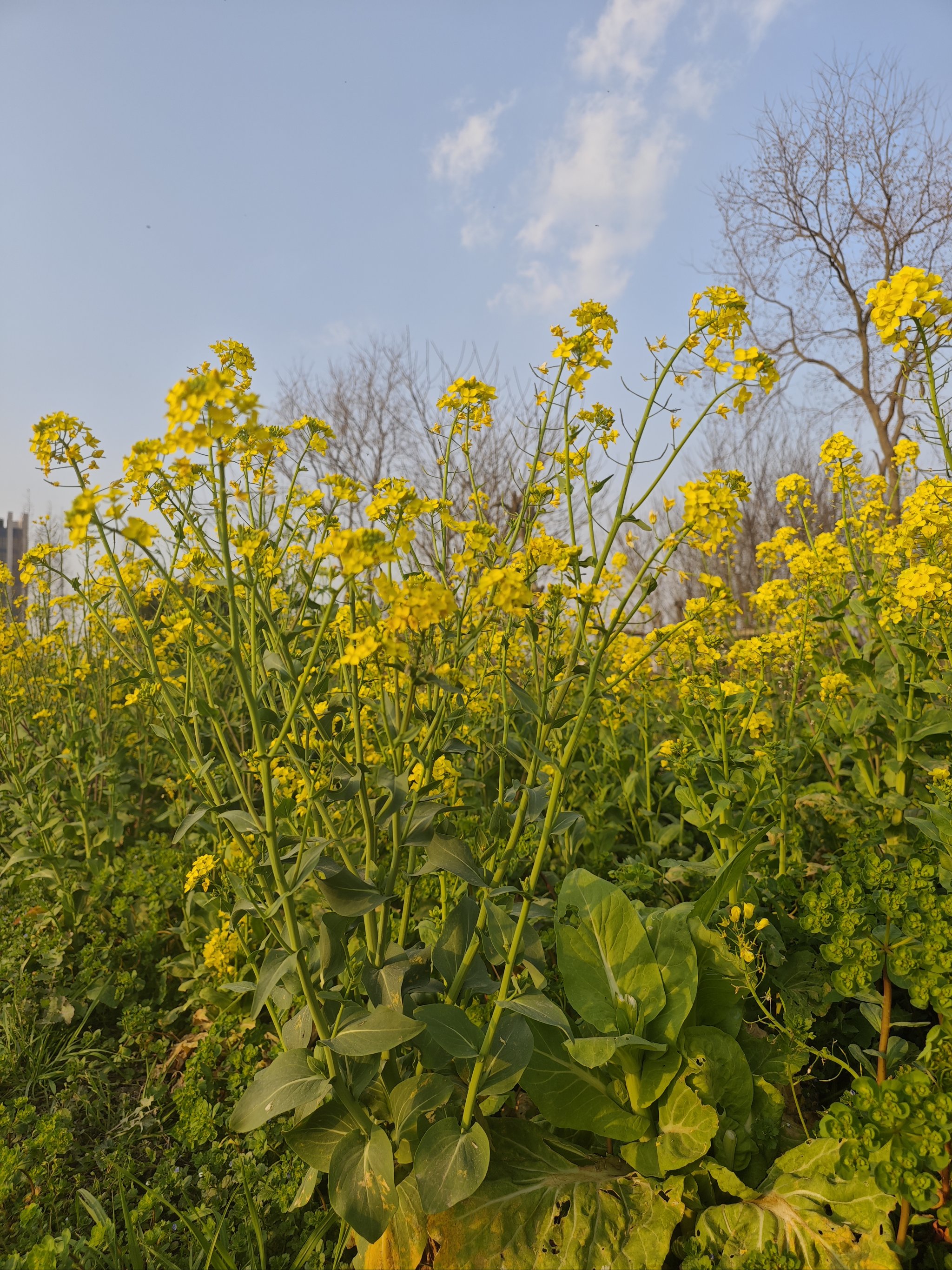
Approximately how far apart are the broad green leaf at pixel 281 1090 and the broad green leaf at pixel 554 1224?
15.9 inches

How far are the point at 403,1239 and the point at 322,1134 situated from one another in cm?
26

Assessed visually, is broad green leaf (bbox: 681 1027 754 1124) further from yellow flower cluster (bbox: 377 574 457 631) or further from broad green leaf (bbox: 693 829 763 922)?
yellow flower cluster (bbox: 377 574 457 631)

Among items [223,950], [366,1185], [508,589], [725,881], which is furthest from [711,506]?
[223,950]

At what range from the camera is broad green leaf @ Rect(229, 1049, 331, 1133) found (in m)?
1.46

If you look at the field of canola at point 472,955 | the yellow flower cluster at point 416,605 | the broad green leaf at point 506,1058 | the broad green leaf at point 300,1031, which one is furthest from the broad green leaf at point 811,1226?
the yellow flower cluster at point 416,605

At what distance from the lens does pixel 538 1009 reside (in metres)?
1.38

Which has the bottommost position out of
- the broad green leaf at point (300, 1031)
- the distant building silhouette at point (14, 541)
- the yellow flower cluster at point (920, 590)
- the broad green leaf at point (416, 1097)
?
the broad green leaf at point (416, 1097)

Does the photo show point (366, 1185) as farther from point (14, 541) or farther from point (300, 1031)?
point (14, 541)

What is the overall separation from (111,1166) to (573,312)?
259 centimetres

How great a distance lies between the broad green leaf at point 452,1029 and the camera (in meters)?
1.47

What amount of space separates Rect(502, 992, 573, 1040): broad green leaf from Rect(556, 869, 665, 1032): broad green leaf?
36cm

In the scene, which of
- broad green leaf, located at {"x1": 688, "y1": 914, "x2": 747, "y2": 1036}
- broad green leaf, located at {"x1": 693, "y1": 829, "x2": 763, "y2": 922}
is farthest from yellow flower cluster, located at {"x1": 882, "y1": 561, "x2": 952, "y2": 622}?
broad green leaf, located at {"x1": 688, "y1": 914, "x2": 747, "y2": 1036}

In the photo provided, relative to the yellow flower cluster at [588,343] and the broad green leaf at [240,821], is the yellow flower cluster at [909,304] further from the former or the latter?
the broad green leaf at [240,821]

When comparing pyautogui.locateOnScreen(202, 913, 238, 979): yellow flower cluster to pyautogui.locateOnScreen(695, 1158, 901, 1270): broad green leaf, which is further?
pyautogui.locateOnScreen(202, 913, 238, 979): yellow flower cluster
